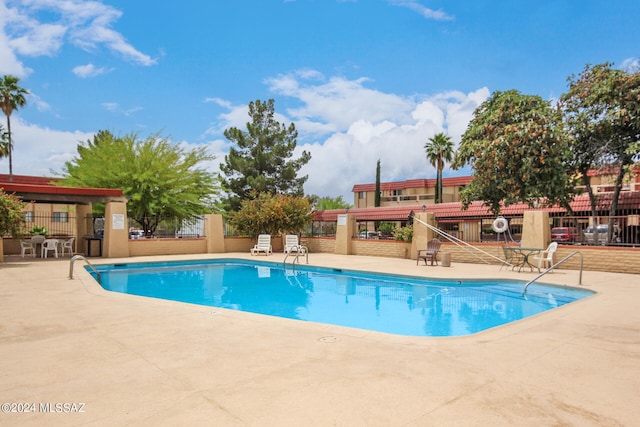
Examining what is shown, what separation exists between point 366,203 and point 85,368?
5114cm

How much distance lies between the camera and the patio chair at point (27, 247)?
1895 centimetres

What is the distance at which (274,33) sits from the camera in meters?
17.2

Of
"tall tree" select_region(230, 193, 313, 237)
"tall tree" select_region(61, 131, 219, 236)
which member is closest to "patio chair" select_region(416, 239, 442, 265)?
"tall tree" select_region(230, 193, 313, 237)

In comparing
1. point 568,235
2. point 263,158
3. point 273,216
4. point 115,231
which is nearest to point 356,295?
point 273,216

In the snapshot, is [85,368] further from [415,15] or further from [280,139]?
[280,139]

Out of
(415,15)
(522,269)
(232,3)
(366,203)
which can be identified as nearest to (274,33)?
(232,3)

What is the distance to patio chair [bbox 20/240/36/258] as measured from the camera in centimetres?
1895

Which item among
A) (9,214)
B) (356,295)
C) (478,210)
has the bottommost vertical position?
(356,295)

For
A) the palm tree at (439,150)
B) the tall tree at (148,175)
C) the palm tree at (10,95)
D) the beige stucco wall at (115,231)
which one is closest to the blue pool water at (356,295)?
the beige stucco wall at (115,231)

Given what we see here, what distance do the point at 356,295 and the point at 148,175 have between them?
1515cm

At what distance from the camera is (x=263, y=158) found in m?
33.9

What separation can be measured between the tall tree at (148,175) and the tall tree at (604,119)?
18.9 metres

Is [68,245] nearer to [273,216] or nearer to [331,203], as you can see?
[273,216]

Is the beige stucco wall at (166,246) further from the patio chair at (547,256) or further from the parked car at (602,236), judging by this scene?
the parked car at (602,236)
